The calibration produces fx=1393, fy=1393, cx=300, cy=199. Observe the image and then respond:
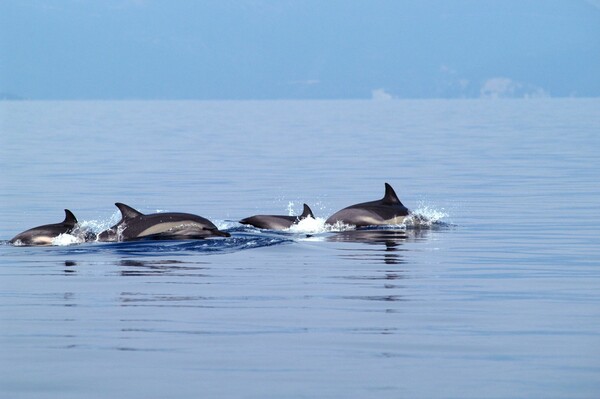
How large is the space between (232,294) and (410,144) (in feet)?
173

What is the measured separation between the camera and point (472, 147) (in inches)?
2601

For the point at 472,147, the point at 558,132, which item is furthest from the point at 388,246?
the point at 558,132

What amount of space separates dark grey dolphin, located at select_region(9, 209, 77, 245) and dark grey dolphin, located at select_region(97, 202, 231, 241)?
539 millimetres

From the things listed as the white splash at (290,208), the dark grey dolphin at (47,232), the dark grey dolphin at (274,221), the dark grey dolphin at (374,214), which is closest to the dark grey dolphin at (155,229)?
the dark grey dolphin at (47,232)

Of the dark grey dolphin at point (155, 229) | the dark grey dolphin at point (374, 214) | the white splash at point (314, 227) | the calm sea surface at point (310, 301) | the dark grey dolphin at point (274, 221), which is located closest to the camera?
the calm sea surface at point (310, 301)

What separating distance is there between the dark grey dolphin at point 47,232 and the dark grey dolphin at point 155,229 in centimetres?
54

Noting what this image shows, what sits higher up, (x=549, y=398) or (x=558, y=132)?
(x=558, y=132)

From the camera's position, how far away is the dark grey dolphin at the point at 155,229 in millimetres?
23297

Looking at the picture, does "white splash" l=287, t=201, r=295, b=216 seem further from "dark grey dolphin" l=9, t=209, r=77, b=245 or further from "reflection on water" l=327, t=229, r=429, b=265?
"dark grey dolphin" l=9, t=209, r=77, b=245

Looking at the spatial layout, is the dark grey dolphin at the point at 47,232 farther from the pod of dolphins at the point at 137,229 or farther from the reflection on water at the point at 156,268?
the reflection on water at the point at 156,268

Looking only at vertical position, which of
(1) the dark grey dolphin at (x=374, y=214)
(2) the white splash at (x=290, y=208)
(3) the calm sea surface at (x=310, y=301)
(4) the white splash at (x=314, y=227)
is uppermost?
(2) the white splash at (x=290, y=208)

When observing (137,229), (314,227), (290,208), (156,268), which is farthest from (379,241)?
(290,208)

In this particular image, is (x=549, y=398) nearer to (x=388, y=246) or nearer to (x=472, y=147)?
(x=388, y=246)

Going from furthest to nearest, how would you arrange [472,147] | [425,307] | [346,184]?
1. [472,147]
2. [346,184]
3. [425,307]
